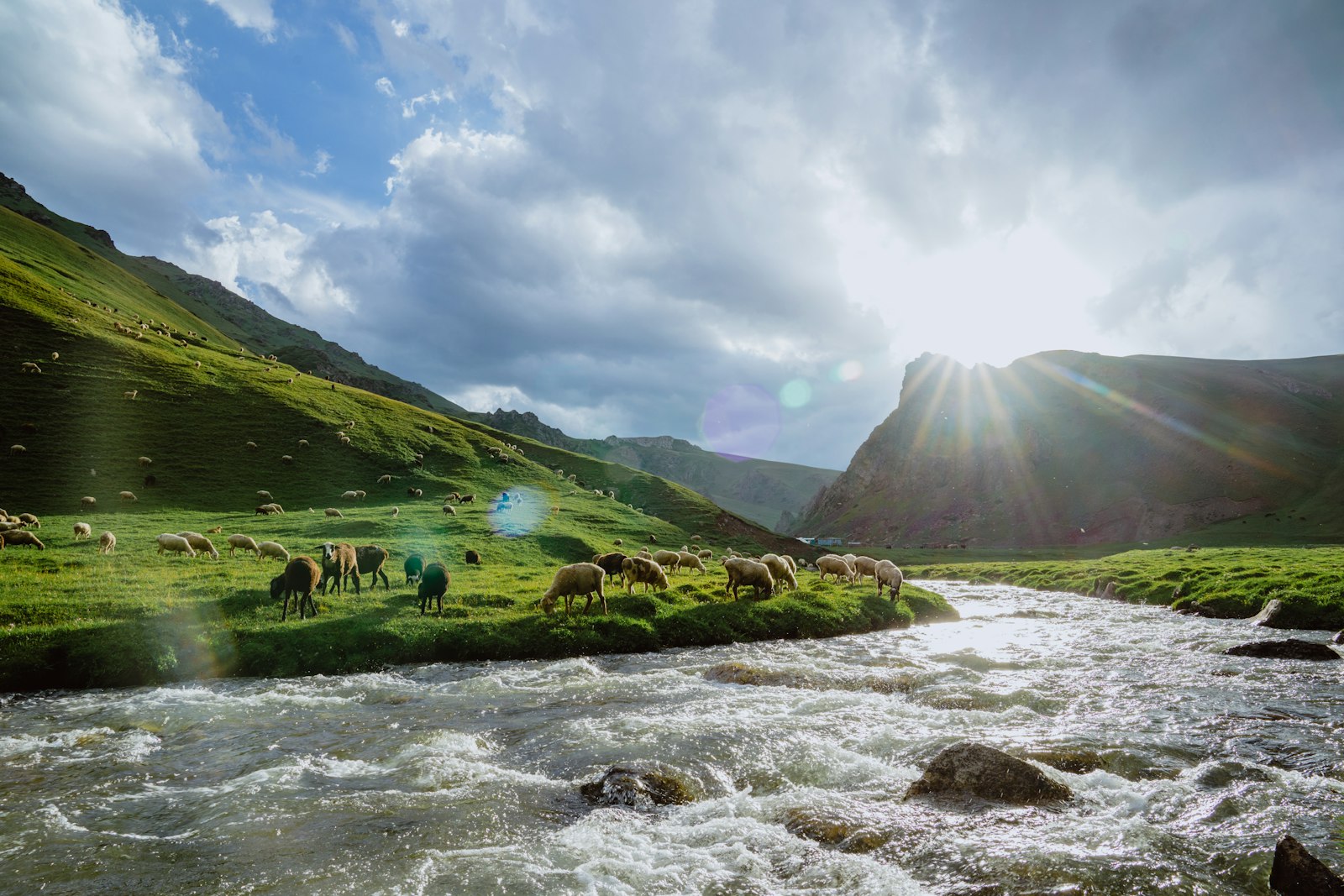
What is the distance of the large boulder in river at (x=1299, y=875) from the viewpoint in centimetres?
680

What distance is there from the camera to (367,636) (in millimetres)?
21594

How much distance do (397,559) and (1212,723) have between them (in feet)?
120

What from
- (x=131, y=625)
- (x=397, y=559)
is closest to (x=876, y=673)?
(x=131, y=625)

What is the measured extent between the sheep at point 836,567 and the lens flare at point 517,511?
75.3 feet

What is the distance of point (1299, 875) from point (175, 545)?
4353cm

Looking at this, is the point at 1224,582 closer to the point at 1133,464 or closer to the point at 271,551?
the point at 271,551

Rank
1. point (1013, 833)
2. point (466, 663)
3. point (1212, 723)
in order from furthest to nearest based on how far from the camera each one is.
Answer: point (466, 663)
point (1212, 723)
point (1013, 833)

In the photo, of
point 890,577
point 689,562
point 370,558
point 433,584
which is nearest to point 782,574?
point 890,577

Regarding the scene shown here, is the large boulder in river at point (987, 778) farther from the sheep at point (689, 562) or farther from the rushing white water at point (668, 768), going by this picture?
the sheep at point (689, 562)

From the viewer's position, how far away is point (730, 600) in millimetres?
30219

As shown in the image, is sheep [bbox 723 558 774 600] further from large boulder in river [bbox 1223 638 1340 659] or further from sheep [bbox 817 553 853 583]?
large boulder in river [bbox 1223 638 1340 659]

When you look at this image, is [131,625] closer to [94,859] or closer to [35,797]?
[35,797]

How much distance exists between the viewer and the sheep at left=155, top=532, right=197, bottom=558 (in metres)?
33.2

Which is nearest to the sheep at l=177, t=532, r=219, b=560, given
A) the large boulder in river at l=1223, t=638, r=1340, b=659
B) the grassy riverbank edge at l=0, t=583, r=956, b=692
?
the grassy riverbank edge at l=0, t=583, r=956, b=692
